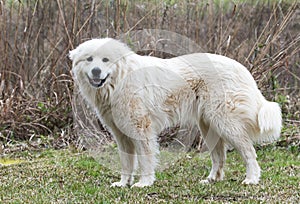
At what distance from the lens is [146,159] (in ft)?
15.6

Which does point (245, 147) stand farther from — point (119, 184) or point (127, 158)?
A: point (119, 184)

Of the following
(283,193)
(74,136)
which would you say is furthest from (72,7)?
(283,193)

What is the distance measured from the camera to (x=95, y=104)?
482 cm

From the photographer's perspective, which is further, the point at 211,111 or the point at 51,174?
the point at 51,174

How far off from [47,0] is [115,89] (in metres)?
3.38

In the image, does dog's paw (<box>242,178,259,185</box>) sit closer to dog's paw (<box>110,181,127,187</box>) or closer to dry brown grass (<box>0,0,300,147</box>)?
dog's paw (<box>110,181,127,187</box>)

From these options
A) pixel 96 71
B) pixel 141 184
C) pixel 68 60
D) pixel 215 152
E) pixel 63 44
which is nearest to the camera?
pixel 96 71

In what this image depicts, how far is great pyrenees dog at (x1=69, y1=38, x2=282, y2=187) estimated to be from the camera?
15.3 feet

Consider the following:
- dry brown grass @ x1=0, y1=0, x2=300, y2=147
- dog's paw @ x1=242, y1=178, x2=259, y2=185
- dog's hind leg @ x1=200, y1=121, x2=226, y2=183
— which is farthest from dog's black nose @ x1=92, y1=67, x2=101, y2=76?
dry brown grass @ x1=0, y1=0, x2=300, y2=147

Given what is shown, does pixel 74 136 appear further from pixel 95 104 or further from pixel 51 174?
pixel 95 104

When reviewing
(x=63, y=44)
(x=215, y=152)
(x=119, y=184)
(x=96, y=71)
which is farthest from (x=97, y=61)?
(x=63, y=44)

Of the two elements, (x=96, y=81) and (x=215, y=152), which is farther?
(x=215, y=152)

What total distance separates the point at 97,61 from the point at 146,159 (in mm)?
1011

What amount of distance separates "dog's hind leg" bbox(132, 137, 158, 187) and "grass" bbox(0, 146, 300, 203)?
10 centimetres
